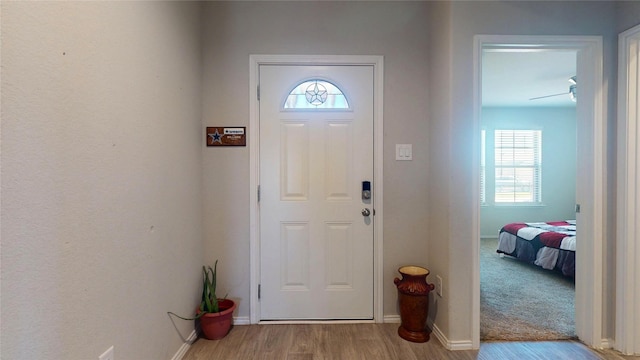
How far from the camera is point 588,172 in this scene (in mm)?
2098

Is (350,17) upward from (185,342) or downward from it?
upward

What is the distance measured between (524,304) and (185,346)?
2.83 metres

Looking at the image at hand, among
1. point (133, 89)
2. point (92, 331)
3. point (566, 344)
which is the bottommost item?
point (566, 344)

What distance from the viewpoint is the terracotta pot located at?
2.14m

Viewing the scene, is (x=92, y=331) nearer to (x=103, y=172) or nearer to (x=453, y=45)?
(x=103, y=172)

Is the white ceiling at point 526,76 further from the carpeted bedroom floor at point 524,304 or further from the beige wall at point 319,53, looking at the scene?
the carpeted bedroom floor at point 524,304

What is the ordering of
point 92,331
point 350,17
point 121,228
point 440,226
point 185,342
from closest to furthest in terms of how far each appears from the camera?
point 92,331 < point 121,228 < point 185,342 < point 440,226 < point 350,17

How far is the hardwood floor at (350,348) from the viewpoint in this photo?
6.55 feet

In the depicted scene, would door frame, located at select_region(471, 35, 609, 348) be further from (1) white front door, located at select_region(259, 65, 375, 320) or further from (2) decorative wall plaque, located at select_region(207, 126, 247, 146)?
(2) decorative wall plaque, located at select_region(207, 126, 247, 146)

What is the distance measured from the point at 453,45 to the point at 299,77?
1112mm

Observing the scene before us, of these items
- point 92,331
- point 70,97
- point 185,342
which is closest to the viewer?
point 70,97

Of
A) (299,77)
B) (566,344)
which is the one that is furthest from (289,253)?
(566,344)

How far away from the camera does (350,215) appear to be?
7.97ft

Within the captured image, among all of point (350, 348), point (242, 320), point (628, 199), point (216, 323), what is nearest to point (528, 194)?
point (628, 199)
